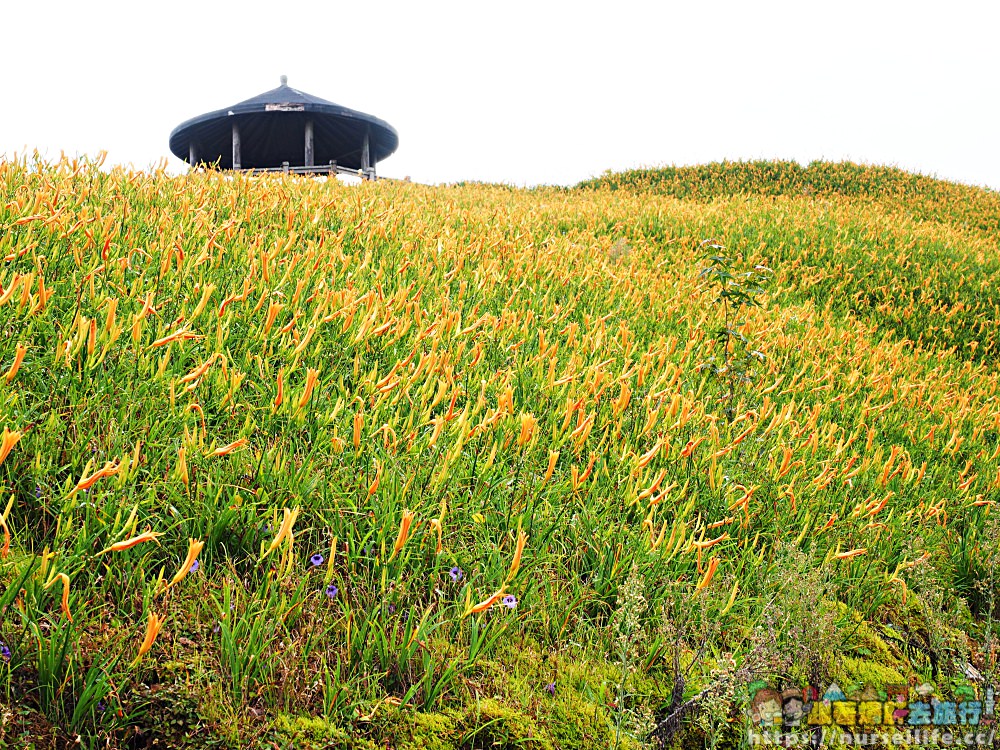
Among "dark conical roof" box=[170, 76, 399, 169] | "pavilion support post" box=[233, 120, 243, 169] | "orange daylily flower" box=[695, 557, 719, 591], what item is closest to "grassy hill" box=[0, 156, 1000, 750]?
"orange daylily flower" box=[695, 557, 719, 591]

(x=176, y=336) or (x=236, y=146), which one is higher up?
(x=236, y=146)

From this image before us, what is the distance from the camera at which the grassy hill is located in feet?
5.80

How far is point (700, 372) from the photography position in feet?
14.6

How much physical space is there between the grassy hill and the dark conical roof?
43.8ft

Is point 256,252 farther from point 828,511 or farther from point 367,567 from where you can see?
point 828,511

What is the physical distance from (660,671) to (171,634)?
145 cm

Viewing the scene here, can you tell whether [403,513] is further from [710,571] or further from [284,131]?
[284,131]

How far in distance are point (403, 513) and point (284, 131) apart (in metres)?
20.4

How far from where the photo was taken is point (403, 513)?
2.20 m

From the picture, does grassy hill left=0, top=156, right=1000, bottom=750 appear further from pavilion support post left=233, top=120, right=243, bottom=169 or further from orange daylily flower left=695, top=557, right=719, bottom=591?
pavilion support post left=233, top=120, right=243, bottom=169

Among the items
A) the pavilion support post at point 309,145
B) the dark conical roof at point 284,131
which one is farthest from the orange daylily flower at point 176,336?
the pavilion support post at point 309,145

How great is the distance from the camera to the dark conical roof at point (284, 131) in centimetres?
1706

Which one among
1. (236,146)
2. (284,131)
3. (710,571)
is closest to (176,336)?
(710,571)

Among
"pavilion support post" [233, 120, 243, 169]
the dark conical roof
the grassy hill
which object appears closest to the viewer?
the grassy hill
